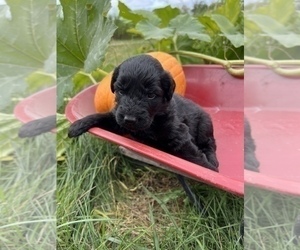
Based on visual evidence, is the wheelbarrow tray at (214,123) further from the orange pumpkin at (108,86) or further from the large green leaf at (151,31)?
the large green leaf at (151,31)

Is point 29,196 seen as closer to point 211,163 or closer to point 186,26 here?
point 211,163

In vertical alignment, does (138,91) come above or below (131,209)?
above

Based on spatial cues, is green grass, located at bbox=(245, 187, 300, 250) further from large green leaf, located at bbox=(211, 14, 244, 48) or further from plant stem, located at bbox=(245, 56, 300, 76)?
large green leaf, located at bbox=(211, 14, 244, 48)

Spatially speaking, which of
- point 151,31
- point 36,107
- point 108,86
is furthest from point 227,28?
point 36,107

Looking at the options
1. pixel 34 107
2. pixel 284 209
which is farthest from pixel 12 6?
pixel 284 209

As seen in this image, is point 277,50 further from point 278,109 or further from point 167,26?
point 167,26

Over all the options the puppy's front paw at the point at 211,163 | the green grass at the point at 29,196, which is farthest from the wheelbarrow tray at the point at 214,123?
the green grass at the point at 29,196

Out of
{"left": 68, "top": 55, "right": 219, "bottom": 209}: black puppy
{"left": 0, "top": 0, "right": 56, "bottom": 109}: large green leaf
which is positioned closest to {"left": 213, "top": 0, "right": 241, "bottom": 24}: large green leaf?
{"left": 68, "top": 55, "right": 219, "bottom": 209}: black puppy

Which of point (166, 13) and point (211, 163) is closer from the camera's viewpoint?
point (211, 163)
